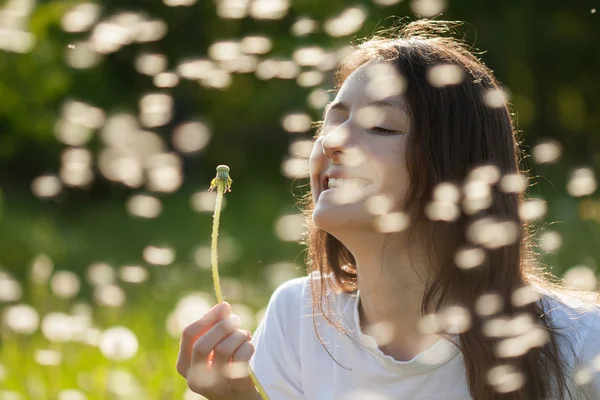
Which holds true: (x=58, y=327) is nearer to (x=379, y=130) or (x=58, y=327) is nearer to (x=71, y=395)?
(x=71, y=395)

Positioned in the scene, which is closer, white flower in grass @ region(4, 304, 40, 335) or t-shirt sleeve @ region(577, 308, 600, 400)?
t-shirt sleeve @ region(577, 308, 600, 400)

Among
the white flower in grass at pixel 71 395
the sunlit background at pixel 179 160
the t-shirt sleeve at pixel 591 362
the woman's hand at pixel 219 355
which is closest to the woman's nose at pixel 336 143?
the sunlit background at pixel 179 160

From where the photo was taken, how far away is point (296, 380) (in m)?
1.93

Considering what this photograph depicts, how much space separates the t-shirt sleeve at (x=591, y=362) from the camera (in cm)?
162

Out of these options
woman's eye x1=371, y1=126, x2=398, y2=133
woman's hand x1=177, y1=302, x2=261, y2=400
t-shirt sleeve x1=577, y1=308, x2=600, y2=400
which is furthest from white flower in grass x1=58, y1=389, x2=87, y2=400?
t-shirt sleeve x1=577, y1=308, x2=600, y2=400

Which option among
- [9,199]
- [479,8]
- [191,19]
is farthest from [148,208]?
[479,8]

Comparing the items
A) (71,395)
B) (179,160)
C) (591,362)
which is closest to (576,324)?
(591,362)

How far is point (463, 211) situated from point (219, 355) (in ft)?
2.13

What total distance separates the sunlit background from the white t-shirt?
0.12 m

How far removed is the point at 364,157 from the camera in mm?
1633

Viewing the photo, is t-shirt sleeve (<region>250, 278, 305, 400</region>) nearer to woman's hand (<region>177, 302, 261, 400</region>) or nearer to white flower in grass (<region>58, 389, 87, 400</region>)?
woman's hand (<region>177, 302, 261, 400</region>)

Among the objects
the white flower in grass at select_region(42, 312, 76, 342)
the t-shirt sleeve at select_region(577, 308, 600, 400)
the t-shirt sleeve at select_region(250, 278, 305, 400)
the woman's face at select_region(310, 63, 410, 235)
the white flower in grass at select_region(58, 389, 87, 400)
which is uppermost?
the woman's face at select_region(310, 63, 410, 235)

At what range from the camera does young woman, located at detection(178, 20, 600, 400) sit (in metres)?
1.64

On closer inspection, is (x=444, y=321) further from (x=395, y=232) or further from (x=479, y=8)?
(x=479, y=8)
